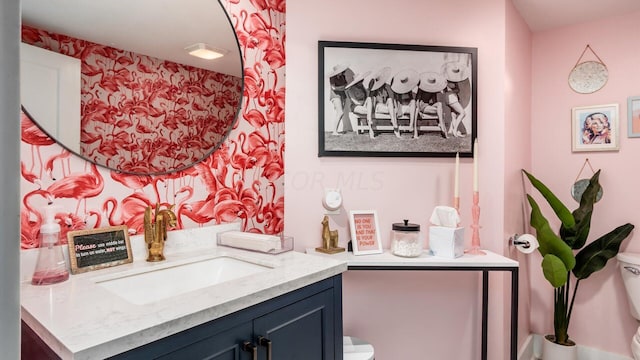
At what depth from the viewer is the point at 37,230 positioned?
114cm

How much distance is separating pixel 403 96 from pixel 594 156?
1.49m

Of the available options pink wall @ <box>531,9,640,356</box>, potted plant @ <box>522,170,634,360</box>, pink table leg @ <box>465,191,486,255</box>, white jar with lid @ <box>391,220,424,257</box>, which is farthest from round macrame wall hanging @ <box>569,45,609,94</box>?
white jar with lid @ <box>391,220,424,257</box>

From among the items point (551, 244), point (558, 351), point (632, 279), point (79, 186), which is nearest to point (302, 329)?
point (79, 186)

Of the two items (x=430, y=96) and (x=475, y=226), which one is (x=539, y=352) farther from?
(x=430, y=96)

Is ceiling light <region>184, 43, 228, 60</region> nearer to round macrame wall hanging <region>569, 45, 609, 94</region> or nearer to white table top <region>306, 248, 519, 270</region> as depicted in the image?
white table top <region>306, 248, 519, 270</region>

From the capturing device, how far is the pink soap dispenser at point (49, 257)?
41.1 inches

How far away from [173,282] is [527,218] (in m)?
2.23

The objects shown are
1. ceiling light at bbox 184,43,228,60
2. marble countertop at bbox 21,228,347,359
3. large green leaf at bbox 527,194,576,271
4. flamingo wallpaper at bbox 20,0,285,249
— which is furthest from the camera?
large green leaf at bbox 527,194,576,271

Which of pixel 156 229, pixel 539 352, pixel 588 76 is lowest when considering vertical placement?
pixel 539 352

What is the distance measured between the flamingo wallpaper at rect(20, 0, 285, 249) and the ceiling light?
16 cm

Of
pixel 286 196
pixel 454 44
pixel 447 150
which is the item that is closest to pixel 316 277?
pixel 286 196

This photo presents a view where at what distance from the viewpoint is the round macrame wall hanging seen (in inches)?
94.1

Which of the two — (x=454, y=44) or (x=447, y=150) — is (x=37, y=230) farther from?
(x=454, y=44)

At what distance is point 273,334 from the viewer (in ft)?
3.51
